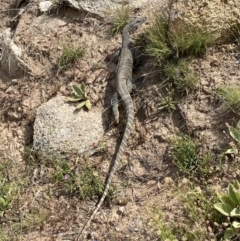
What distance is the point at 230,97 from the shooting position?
213 inches

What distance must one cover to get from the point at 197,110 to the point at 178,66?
2.19 ft

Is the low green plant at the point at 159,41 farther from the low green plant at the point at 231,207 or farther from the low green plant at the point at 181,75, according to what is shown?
the low green plant at the point at 231,207

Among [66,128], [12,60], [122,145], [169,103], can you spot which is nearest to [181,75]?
[169,103]

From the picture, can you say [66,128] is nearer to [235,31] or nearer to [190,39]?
[190,39]

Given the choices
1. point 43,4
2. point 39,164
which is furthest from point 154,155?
point 43,4

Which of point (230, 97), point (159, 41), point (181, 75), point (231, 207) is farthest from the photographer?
point (159, 41)

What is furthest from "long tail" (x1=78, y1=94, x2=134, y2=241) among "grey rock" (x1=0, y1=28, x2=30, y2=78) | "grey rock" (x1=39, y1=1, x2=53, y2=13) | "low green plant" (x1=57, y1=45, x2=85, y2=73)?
"grey rock" (x1=39, y1=1, x2=53, y2=13)

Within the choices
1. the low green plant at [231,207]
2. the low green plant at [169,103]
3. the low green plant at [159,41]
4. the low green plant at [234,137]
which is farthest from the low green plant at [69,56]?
the low green plant at [231,207]

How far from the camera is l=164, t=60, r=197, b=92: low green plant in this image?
19.2ft

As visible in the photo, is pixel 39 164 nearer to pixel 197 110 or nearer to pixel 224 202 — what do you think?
pixel 197 110

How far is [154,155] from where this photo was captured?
5734 millimetres

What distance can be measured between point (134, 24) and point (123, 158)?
2.27 m

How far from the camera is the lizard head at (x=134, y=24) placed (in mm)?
6974

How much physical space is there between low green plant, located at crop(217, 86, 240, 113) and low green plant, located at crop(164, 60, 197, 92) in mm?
402
